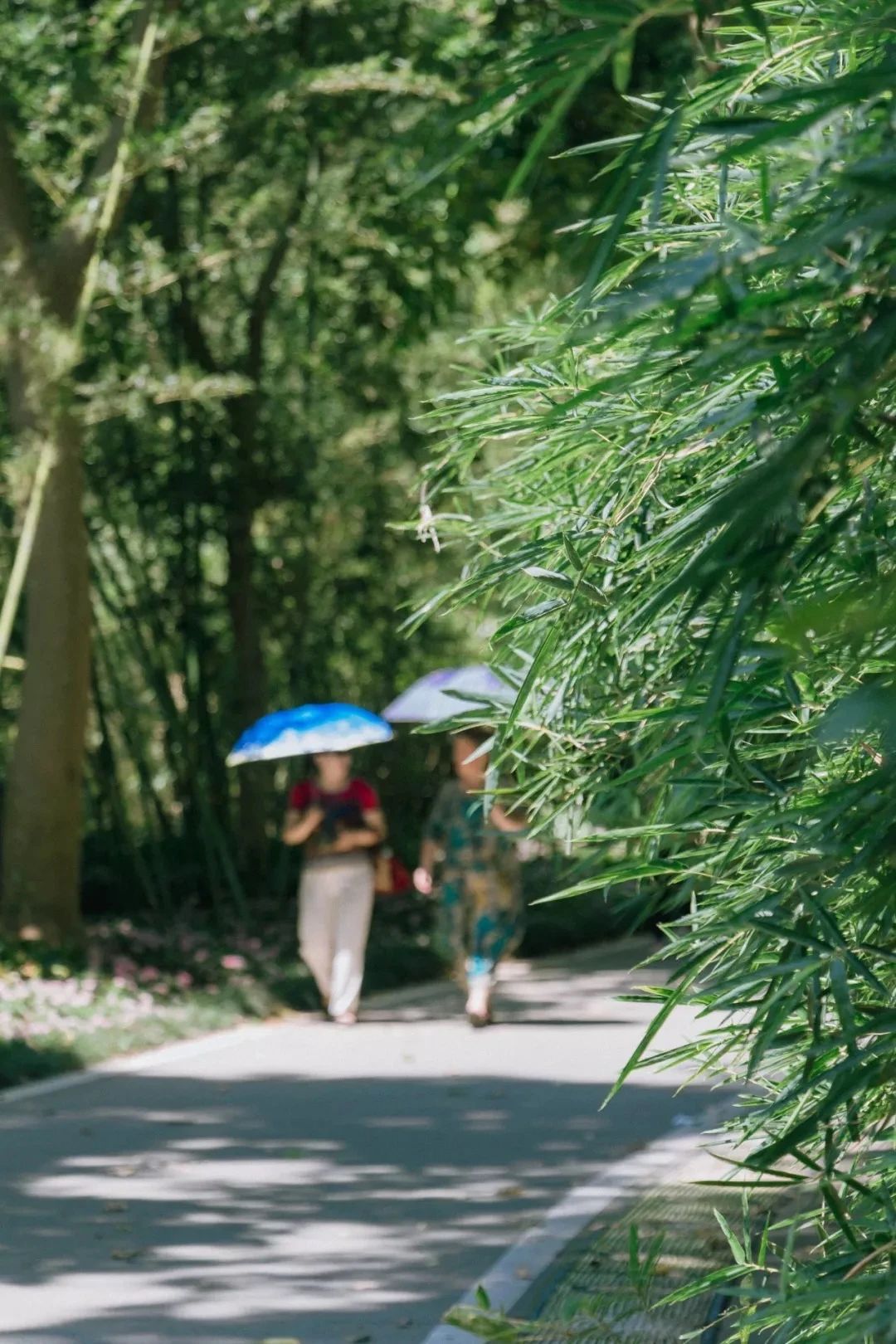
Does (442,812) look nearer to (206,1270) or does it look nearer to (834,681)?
(206,1270)

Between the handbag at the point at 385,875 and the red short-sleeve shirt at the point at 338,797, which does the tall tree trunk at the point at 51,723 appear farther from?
the handbag at the point at 385,875

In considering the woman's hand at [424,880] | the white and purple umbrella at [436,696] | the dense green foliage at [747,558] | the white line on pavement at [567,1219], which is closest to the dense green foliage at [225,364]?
the white and purple umbrella at [436,696]

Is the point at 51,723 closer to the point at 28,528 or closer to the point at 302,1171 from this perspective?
the point at 28,528

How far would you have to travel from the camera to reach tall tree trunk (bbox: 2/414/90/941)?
42.5ft

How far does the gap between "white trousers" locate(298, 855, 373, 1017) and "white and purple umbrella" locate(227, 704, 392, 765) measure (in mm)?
752

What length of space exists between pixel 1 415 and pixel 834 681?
11.3m

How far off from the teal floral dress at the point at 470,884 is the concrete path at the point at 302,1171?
1.69 feet

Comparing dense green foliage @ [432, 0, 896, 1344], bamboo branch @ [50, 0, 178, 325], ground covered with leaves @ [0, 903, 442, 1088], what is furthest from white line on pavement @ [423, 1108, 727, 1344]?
bamboo branch @ [50, 0, 178, 325]

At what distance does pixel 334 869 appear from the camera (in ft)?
42.6

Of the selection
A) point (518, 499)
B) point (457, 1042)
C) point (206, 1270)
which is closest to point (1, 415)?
point (457, 1042)

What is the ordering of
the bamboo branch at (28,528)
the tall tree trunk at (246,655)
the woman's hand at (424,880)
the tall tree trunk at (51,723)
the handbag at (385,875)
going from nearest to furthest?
the bamboo branch at (28,528), the woman's hand at (424,880), the tall tree trunk at (51,723), the handbag at (385,875), the tall tree trunk at (246,655)

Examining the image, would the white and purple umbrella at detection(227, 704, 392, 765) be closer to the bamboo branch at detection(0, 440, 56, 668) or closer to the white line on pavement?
the bamboo branch at detection(0, 440, 56, 668)

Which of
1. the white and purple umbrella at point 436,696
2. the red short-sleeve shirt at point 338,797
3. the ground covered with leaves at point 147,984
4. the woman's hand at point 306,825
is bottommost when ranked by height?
the ground covered with leaves at point 147,984

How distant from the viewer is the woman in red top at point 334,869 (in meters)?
12.7
